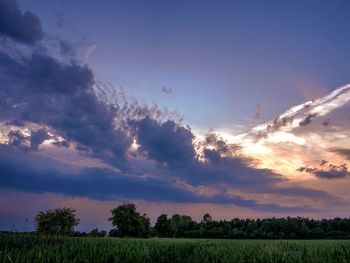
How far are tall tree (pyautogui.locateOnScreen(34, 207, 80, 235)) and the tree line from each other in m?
21.3

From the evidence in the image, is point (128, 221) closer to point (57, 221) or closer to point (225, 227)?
point (57, 221)

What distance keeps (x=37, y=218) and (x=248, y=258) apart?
67.2 meters

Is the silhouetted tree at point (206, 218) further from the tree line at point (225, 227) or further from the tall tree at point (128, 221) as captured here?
the tall tree at point (128, 221)

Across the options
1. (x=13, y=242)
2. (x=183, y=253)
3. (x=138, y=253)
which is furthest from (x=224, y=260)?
(x=13, y=242)

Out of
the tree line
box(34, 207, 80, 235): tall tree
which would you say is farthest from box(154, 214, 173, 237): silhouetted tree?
box(34, 207, 80, 235): tall tree

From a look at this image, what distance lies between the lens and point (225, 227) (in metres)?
144

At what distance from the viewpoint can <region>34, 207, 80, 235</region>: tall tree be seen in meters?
73.3

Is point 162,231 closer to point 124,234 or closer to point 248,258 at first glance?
point 124,234

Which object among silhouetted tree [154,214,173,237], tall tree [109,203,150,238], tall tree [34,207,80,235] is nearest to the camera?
tall tree [34,207,80,235]

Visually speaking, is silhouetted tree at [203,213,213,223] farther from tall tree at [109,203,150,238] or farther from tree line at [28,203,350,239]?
tall tree at [109,203,150,238]

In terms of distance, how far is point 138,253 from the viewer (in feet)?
52.5

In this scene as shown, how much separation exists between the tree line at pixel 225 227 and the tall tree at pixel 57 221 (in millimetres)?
21281

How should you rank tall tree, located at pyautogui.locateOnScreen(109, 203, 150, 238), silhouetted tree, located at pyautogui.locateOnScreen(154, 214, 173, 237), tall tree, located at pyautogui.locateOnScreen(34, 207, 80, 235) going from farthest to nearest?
1. silhouetted tree, located at pyautogui.locateOnScreen(154, 214, 173, 237)
2. tall tree, located at pyautogui.locateOnScreen(109, 203, 150, 238)
3. tall tree, located at pyautogui.locateOnScreen(34, 207, 80, 235)

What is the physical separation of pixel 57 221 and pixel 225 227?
83.3m
